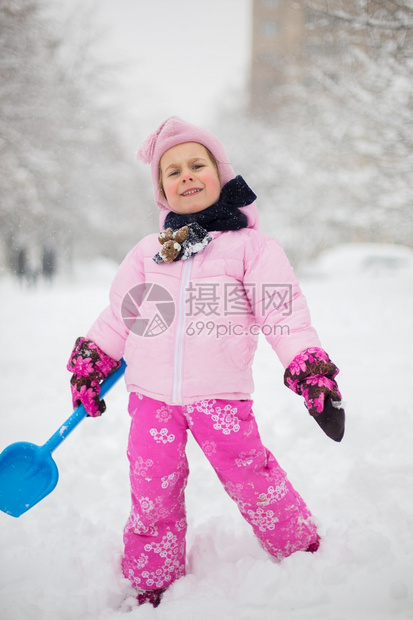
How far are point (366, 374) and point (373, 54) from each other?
224 centimetres

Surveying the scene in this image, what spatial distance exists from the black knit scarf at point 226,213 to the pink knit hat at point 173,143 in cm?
12

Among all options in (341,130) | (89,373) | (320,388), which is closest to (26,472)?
(89,373)

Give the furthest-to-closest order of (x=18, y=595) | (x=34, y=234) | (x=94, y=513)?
(x=34, y=234) → (x=94, y=513) → (x=18, y=595)

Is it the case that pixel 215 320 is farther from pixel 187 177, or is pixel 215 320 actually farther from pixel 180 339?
pixel 187 177

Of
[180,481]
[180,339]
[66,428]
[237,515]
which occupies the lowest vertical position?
[237,515]

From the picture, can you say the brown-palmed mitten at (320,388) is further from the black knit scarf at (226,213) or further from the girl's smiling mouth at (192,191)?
the girl's smiling mouth at (192,191)

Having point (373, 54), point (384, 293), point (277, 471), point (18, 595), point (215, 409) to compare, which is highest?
point (373, 54)

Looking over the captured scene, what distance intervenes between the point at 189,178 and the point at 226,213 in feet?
0.59

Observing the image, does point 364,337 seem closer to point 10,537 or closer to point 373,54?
point 373,54

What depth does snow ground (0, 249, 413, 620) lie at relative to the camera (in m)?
1.12

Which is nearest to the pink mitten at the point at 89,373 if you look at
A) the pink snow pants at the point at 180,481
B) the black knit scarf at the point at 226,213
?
the pink snow pants at the point at 180,481

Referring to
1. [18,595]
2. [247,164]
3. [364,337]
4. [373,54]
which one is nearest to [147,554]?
[18,595]

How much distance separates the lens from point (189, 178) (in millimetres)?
1350

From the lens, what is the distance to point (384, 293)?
5.02 meters
